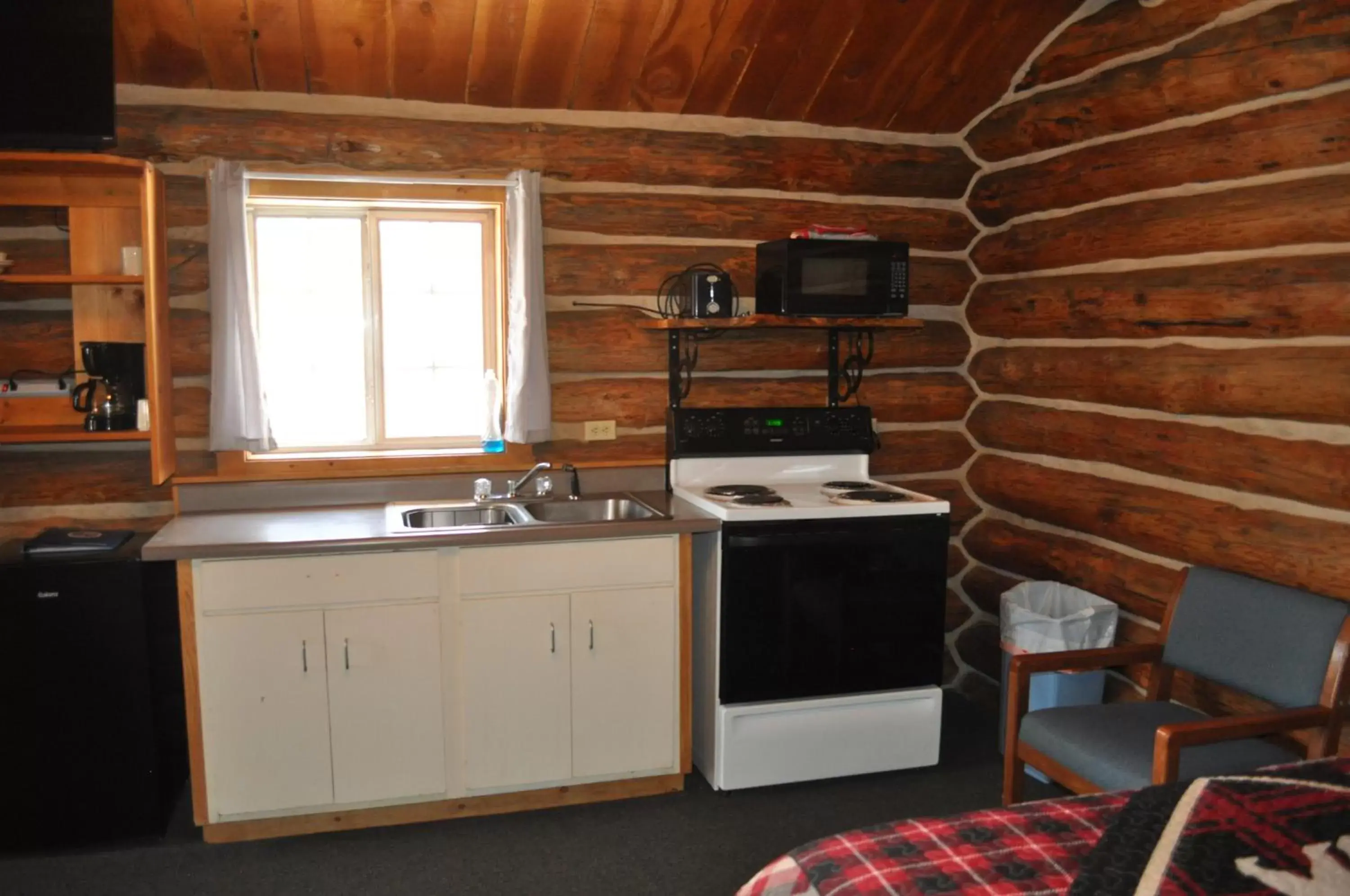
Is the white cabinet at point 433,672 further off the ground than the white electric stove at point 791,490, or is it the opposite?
the white electric stove at point 791,490

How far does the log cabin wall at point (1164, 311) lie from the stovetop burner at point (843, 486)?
61 cm

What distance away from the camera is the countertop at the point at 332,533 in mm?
2732

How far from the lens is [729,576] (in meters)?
3.06

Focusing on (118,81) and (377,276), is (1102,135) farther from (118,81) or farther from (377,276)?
(118,81)

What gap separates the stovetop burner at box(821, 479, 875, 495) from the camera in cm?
346

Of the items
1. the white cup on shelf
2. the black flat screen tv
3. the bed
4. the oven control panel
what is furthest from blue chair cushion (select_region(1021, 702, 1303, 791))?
the black flat screen tv

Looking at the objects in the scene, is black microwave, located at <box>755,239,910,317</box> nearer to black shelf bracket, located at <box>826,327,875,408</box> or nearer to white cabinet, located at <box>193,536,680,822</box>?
black shelf bracket, located at <box>826,327,875,408</box>

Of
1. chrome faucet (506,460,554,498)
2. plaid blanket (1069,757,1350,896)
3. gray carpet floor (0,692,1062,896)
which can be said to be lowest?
gray carpet floor (0,692,1062,896)

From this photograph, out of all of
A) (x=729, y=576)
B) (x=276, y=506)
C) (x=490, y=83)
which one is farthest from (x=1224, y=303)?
(x=276, y=506)

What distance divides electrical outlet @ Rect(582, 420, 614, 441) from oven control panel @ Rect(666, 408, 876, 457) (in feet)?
0.69

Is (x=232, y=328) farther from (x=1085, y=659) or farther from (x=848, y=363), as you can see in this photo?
(x=1085, y=659)

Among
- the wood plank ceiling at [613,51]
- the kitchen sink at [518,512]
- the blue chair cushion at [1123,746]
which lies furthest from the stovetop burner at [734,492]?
the wood plank ceiling at [613,51]

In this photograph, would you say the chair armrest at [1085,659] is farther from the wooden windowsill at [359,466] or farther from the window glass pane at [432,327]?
the window glass pane at [432,327]

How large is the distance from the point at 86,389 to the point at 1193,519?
3.40 metres
